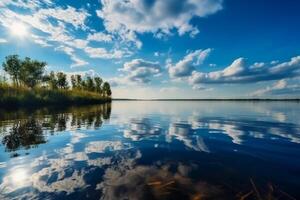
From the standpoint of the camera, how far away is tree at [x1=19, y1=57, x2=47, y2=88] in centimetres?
7000

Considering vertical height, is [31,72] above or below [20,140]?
above

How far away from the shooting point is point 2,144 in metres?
14.2

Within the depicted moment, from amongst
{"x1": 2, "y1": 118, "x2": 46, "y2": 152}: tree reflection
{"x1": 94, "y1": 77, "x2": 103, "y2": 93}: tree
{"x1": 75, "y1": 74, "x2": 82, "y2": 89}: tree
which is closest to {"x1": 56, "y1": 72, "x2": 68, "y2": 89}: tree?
{"x1": 75, "y1": 74, "x2": 82, "y2": 89}: tree

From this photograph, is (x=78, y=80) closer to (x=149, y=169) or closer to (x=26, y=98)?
(x=26, y=98)

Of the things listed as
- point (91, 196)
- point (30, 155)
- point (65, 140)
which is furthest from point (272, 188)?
point (65, 140)

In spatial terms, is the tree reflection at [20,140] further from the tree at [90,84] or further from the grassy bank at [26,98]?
the tree at [90,84]

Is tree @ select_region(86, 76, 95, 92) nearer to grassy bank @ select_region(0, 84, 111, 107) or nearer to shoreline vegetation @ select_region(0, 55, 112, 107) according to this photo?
shoreline vegetation @ select_region(0, 55, 112, 107)

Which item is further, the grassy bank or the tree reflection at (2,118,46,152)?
the grassy bank

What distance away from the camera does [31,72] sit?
72000 millimetres

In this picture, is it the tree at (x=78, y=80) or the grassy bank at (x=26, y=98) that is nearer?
the grassy bank at (x=26, y=98)

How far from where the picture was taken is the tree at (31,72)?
230ft

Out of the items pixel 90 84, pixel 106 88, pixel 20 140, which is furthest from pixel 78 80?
pixel 20 140

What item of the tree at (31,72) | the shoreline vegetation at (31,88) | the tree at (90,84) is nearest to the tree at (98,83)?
the tree at (90,84)

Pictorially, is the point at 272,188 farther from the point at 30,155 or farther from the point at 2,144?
the point at 2,144
